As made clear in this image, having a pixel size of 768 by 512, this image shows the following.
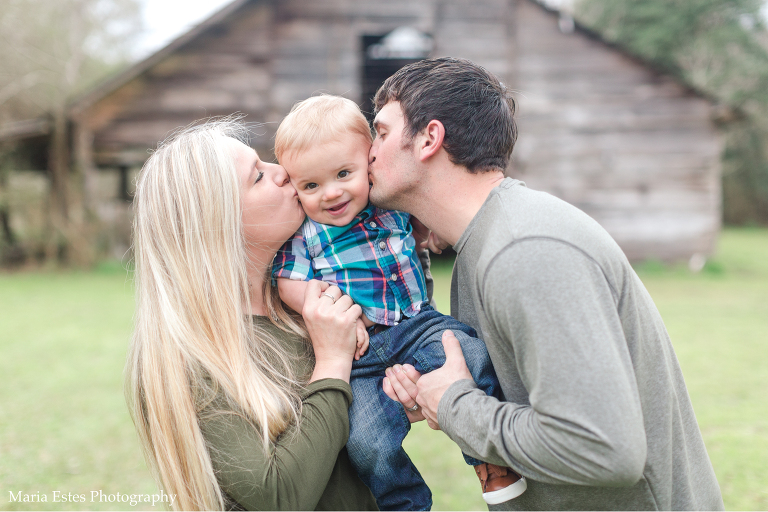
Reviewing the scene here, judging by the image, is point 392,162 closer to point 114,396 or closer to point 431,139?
point 431,139

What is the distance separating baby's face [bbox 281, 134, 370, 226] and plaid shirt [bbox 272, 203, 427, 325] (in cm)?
7

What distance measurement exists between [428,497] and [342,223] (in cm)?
118

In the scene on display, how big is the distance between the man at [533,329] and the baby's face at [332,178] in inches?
4.7

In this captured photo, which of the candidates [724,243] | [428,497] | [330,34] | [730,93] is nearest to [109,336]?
[428,497]

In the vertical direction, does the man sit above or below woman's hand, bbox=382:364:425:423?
above

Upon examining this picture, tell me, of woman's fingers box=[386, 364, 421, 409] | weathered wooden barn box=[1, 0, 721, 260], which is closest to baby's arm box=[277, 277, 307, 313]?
woman's fingers box=[386, 364, 421, 409]

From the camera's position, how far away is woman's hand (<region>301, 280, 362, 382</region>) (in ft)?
6.72

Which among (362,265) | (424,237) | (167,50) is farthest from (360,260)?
(167,50)

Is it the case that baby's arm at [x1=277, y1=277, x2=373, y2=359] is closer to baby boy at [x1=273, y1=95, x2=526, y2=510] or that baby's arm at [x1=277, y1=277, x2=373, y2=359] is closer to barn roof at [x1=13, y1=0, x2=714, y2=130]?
baby boy at [x1=273, y1=95, x2=526, y2=510]

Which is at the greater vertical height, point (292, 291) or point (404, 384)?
point (292, 291)

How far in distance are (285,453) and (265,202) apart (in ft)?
3.10

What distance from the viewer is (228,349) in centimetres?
191

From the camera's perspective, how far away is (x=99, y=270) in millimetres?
12977

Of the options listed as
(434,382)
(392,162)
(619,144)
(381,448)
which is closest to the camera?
(434,382)
